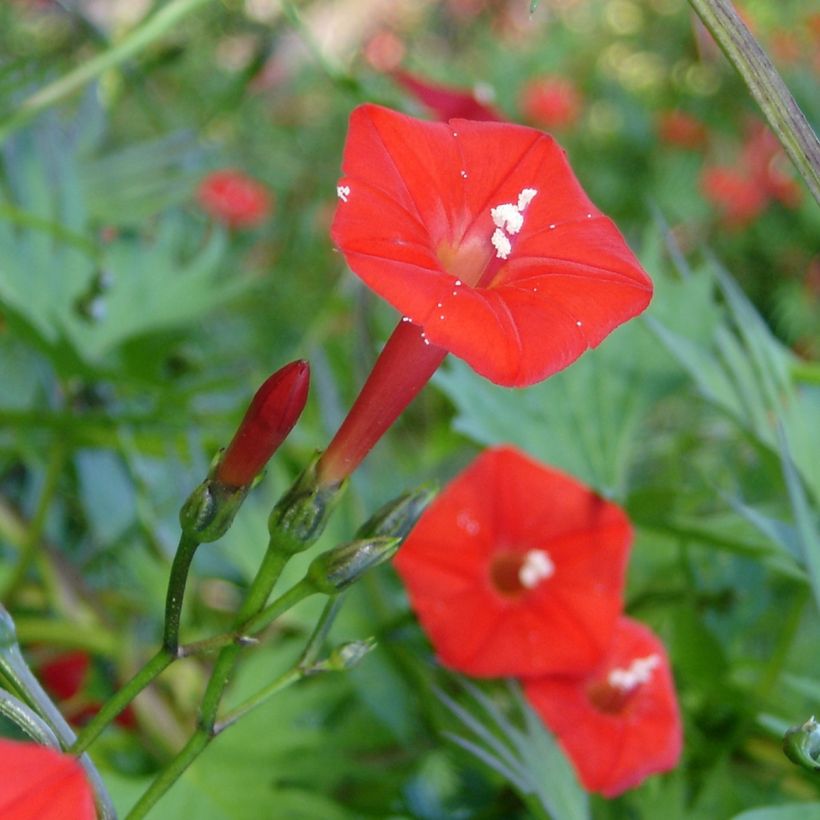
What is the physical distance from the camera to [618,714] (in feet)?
1.35

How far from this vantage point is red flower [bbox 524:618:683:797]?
390mm

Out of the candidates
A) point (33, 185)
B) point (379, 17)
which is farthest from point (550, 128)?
point (33, 185)

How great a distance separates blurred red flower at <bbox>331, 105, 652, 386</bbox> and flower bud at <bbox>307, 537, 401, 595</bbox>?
0.05 meters

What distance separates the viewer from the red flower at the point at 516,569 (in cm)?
40

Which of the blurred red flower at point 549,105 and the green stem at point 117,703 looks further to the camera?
the blurred red flower at point 549,105

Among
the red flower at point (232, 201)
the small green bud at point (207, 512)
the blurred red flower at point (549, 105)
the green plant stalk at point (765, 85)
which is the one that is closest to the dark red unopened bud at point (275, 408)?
the small green bud at point (207, 512)

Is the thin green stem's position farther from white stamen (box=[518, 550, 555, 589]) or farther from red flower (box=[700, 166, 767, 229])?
red flower (box=[700, 166, 767, 229])

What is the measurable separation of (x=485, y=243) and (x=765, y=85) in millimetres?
101

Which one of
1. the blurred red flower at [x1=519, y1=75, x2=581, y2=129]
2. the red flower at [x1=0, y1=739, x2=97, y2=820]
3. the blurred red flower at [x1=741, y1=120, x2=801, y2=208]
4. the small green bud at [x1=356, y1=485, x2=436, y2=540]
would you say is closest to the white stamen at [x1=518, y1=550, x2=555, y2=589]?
the small green bud at [x1=356, y1=485, x2=436, y2=540]

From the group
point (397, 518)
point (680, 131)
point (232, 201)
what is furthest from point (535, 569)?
point (680, 131)

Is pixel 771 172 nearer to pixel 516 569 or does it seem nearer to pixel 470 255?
pixel 516 569

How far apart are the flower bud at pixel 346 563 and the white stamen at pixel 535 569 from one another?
0.17 meters

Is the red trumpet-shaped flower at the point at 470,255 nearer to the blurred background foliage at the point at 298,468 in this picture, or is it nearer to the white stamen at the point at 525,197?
the white stamen at the point at 525,197

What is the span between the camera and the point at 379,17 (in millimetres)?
2158
